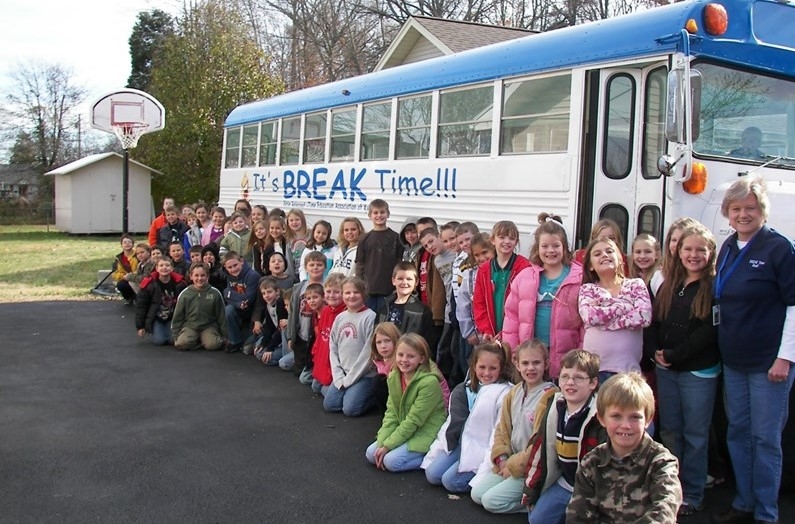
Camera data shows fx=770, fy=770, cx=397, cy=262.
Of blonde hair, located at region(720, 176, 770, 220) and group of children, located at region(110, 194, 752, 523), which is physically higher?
blonde hair, located at region(720, 176, 770, 220)

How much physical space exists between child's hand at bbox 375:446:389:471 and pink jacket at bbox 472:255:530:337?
3.96 ft

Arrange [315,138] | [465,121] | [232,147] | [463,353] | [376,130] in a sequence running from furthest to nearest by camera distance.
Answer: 1. [232,147]
2. [315,138]
3. [376,130]
4. [465,121]
5. [463,353]

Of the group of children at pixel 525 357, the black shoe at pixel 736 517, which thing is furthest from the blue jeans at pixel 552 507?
the black shoe at pixel 736 517

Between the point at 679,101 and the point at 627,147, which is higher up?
the point at 679,101

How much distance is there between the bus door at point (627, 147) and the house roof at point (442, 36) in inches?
496

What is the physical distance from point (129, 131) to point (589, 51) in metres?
13.3

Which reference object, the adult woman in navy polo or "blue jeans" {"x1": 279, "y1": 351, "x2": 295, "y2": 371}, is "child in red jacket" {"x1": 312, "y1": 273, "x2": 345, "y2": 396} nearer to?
"blue jeans" {"x1": 279, "y1": 351, "x2": 295, "y2": 371}

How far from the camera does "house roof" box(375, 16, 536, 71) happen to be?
62.8 ft

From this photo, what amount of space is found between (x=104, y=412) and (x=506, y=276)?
3491 mm

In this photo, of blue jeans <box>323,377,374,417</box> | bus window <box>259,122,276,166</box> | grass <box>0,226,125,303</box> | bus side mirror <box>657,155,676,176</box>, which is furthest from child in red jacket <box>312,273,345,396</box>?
grass <box>0,226,125,303</box>

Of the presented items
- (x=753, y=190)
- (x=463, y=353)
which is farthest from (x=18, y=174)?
(x=753, y=190)

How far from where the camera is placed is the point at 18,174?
53781 mm

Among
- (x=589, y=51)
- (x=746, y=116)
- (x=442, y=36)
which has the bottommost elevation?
(x=746, y=116)

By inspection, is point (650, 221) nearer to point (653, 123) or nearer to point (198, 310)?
point (653, 123)
